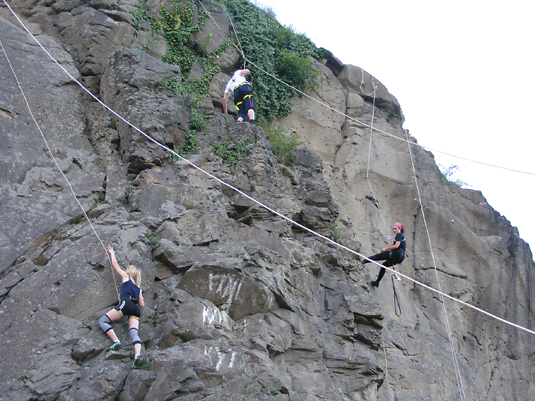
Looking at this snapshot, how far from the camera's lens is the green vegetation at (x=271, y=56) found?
15.4 meters

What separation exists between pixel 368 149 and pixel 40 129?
350 inches

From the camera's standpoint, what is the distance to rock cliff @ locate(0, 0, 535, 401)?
7.82 m

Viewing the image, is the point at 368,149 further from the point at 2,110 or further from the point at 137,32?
the point at 2,110

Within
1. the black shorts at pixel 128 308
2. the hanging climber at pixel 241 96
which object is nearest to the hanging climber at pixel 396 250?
the hanging climber at pixel 241 96

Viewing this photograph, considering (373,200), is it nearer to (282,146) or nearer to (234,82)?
(282,146)

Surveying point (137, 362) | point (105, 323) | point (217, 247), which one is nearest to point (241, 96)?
point (217, 247)

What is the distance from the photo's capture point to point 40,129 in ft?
35.8

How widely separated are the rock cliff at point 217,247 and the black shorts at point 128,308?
0.88 feet

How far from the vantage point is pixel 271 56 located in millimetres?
16141

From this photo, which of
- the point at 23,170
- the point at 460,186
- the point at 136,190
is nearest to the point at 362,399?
the point at 136,190

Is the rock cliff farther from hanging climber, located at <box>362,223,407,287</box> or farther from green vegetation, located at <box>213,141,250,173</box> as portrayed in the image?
hanging climber, located at <box>362,223,407,287</box>

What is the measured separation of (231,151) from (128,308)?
4860 mm

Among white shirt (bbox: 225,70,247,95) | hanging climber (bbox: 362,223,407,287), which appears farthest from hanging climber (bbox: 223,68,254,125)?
hanging climber (bbox: 362,223,407,287)

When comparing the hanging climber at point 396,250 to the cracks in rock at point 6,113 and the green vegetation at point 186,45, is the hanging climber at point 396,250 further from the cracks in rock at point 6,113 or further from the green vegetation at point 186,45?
the cracks in rock at point 6,113
